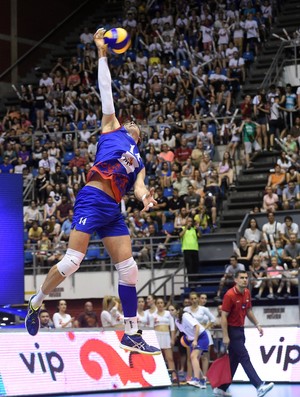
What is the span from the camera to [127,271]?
11.4 metres

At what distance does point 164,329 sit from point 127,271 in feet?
37.7

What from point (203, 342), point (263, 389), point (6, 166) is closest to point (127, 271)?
point (263, 389)

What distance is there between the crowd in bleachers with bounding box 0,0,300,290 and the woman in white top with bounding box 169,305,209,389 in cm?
536

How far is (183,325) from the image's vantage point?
21812 millimetres

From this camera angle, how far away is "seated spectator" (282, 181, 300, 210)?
26.1 metres

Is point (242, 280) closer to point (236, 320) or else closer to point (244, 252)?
point (236, 320)

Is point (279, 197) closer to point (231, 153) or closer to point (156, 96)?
point (231, 153)

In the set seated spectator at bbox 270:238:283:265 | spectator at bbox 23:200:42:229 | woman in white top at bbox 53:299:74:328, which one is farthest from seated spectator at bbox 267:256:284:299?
spectator at bbox 23:200:42:229

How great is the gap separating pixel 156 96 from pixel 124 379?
15.5 metres

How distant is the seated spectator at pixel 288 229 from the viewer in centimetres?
2453

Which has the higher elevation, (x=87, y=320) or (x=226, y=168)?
(x=226, y=168)

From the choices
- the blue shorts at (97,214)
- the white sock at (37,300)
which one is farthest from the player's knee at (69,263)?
the white sock at (37,300)

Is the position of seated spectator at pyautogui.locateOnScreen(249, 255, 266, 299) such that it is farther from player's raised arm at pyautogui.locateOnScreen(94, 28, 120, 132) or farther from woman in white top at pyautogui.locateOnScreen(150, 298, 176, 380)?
player's raised arm at pyautogui.locateOnScreen(94, 28, 120, 132)

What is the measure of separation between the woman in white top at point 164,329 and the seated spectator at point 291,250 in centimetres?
337
